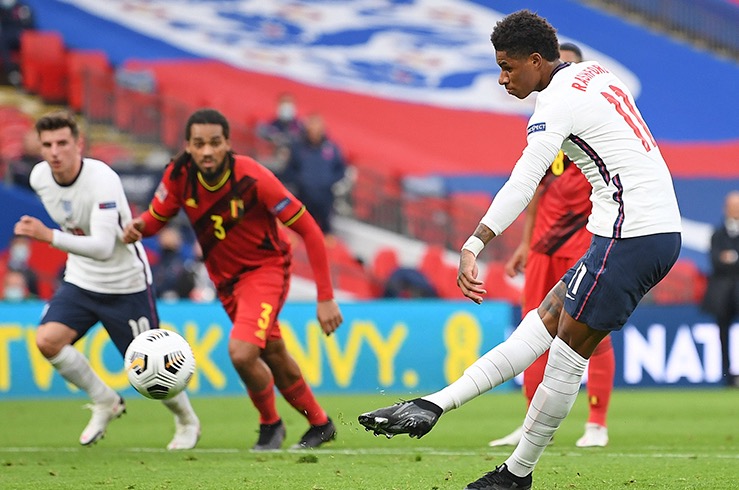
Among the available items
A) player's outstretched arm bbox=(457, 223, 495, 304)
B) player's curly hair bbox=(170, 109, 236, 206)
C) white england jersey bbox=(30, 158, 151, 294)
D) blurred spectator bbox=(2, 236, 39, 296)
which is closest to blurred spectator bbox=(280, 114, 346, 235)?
blurred spectator bbox=(2, 236, 39, 296)

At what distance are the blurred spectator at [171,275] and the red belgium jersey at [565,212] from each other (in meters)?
7.48

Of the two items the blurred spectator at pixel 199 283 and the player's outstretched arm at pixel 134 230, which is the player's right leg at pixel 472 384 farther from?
the blurred spectator at pixel 199 283

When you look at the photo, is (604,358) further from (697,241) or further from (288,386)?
(697,241)

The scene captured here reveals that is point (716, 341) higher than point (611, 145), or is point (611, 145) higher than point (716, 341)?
point (611, 145)

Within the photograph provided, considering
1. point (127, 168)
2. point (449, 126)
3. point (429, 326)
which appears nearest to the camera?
point (429, 326)

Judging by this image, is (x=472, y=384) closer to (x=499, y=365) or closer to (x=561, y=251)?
(x=499, y=365)

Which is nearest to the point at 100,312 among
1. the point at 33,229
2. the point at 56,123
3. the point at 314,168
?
the point at 33,229

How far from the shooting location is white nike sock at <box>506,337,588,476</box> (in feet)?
18.3

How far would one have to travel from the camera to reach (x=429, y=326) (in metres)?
A: 14.2

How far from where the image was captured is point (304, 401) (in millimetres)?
8195

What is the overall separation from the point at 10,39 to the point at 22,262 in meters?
5.02

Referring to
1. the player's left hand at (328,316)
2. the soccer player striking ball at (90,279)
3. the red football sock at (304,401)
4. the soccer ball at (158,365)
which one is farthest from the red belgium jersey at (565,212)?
the soccer player striking ball at (90,279)

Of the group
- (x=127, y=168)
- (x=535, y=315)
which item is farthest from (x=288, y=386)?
(x=127, y=168)

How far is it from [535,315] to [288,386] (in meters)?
2.72
